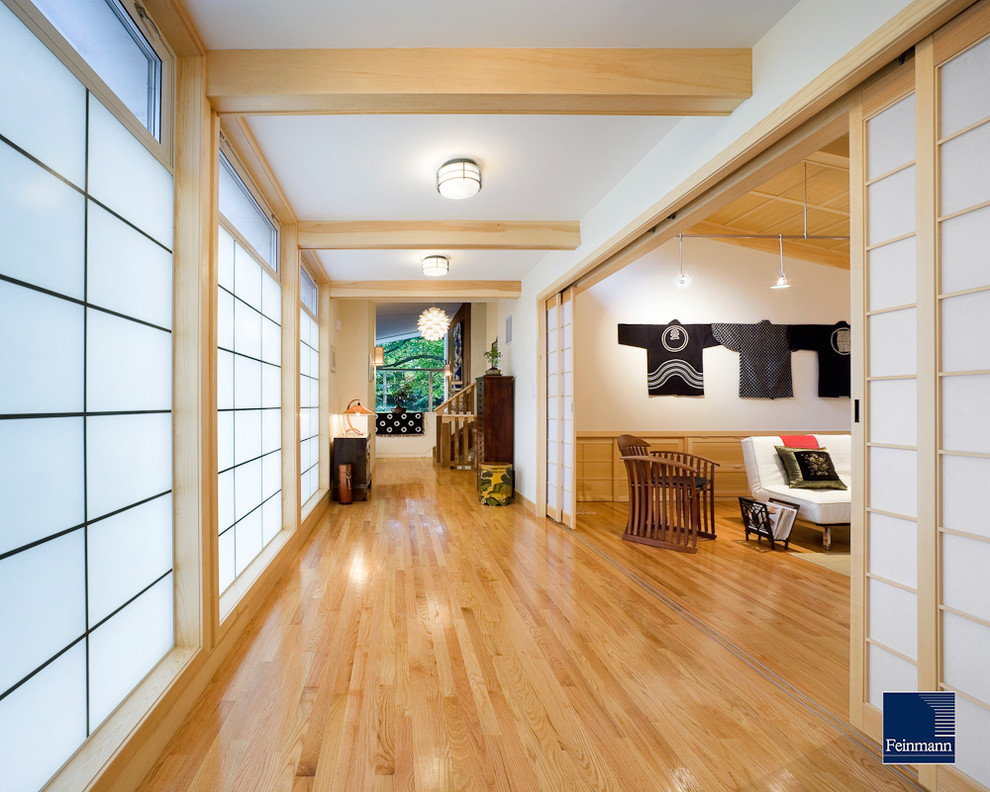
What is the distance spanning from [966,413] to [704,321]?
220 inches

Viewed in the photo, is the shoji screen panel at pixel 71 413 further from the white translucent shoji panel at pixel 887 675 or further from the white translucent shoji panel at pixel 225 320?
the white translucent shoji panel at pixel 887 675

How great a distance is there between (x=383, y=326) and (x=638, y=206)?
1095 centimetres

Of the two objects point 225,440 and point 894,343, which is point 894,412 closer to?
point 894,343

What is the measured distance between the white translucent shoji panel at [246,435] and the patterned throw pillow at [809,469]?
463cm

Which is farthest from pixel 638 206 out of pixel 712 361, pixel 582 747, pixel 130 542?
pixel 712 361

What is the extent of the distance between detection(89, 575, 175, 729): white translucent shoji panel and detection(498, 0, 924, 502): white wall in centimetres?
292

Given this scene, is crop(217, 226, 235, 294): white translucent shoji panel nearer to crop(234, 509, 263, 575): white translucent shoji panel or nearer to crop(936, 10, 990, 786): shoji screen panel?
crop(234, 509, 263, 575): white translucent shoji panel

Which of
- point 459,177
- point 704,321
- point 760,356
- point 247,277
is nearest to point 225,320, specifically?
point 247,277

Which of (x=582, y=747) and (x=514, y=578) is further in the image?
(x=514, y=578)

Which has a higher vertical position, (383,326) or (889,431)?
(383,326)

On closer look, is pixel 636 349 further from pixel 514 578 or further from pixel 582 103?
pixel 582 103

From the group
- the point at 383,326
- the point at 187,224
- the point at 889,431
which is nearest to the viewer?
the point at 889,431

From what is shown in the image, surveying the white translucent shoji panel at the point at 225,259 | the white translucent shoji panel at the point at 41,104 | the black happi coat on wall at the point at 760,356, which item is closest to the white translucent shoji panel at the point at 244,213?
the white translucent shoji panel at the point at 225,259

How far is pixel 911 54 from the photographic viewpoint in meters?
1.66
